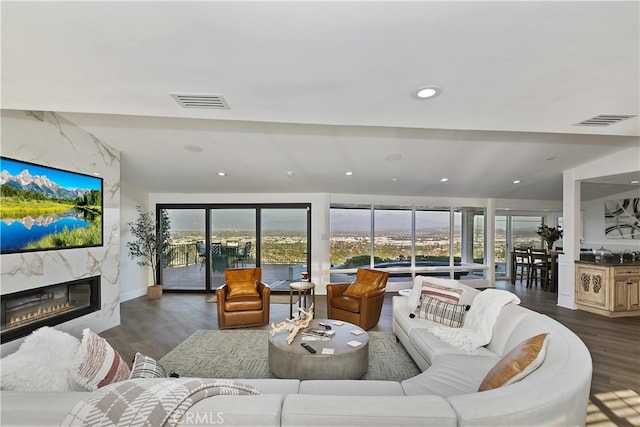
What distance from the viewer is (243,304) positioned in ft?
14.7

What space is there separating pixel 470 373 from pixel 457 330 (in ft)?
2.76

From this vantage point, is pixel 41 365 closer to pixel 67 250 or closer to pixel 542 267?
pixel 67 250

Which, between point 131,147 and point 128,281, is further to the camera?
point 128,281

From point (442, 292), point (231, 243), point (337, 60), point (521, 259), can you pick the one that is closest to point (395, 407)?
point (337, 60)

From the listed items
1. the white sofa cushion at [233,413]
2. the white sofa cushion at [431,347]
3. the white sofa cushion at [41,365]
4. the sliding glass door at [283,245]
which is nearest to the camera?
the white sofa cushion at [233,413]

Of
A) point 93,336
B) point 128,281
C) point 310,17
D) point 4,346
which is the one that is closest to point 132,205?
point 128,281

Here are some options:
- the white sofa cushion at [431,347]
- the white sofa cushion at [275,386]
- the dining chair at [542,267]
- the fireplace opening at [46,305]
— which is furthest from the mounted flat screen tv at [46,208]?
the dining chair at [542,267]

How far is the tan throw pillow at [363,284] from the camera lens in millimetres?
4636

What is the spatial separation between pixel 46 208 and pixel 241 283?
2624mm

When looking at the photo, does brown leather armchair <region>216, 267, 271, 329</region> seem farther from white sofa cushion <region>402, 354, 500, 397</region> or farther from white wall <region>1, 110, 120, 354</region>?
white sofa cushion <region>402, 354, 500, 397</region>

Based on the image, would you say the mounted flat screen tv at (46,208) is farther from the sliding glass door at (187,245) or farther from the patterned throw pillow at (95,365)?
the sliding glass door at (187,245)

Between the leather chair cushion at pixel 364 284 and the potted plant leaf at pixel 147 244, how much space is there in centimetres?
429

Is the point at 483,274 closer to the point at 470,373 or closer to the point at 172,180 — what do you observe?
the point at 470,373

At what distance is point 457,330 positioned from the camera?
3.04 metres
